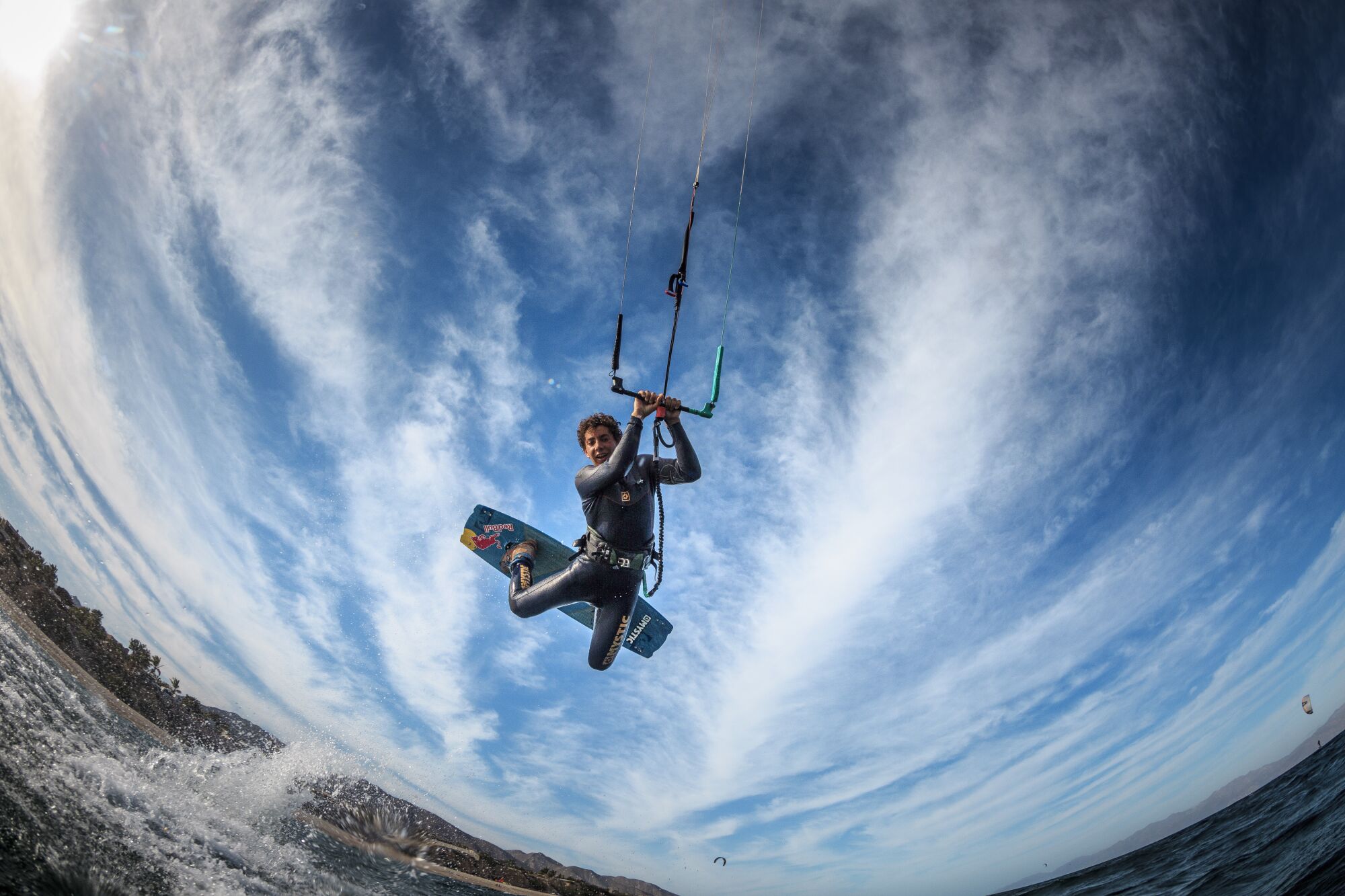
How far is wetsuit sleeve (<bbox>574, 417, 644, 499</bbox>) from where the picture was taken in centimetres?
541

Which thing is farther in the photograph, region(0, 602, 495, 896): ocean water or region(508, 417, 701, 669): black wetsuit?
region(508, 417, 701, 669): black wetsuit

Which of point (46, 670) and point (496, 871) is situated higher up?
point (46, 670)

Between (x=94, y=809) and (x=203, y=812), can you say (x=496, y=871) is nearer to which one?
(x=203, y=812)

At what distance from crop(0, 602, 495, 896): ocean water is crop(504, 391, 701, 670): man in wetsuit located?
3.88 metres

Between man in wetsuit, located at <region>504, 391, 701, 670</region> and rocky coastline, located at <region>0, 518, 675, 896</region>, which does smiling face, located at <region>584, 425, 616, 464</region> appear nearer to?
man in wetsuit, located at <region>504, 391, 701, 670</region>

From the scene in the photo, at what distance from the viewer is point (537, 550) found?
30.6 feet

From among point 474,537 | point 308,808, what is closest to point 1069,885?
point 474,537

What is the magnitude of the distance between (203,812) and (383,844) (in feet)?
39.1

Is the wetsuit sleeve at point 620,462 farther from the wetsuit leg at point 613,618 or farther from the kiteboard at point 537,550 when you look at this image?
the kiteboard at point 537,550

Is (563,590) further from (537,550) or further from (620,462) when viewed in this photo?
(537,550)

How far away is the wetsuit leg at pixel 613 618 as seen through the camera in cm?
655

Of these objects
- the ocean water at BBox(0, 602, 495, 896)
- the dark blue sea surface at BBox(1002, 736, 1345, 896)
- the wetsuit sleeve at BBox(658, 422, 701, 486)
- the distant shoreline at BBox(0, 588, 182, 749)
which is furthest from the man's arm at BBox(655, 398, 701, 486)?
the distant shoreline at BBox(0, 588, 182, 749)

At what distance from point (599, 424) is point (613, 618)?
2.53 metres

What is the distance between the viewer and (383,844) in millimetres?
16859
